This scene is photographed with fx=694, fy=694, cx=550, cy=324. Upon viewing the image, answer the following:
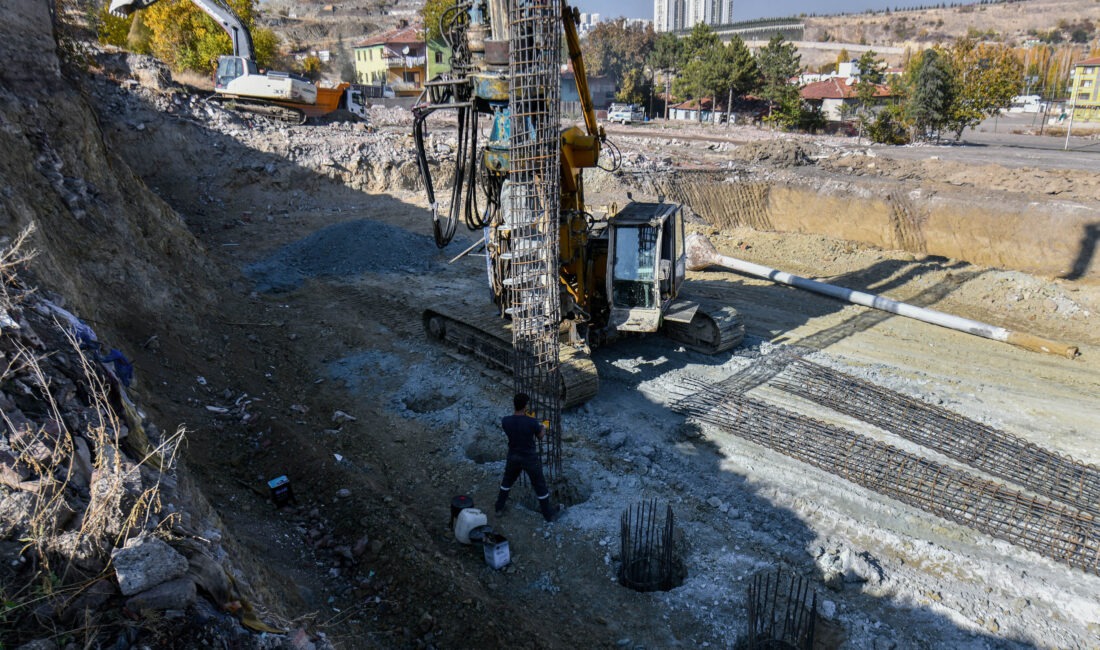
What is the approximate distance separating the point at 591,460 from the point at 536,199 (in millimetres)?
3046

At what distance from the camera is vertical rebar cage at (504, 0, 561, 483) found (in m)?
7.01

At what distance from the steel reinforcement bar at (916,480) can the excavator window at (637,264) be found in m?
1.66

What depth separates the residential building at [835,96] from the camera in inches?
1569

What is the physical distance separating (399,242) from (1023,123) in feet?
165

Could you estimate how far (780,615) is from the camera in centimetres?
584

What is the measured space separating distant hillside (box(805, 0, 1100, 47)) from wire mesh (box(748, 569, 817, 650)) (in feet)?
364

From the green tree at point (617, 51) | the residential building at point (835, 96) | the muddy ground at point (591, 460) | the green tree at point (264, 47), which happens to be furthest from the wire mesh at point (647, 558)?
the green tree at point (617, 51)

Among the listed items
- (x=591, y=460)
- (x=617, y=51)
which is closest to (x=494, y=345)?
(x=591, y=460)

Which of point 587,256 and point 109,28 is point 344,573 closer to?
point 587,256

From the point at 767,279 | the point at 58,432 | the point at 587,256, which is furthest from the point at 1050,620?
the point at 767,279

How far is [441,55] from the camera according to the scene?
29.0 feet

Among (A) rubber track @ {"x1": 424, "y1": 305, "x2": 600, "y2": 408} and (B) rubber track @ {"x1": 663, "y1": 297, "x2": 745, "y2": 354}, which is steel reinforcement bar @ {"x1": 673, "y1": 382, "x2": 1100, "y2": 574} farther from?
(B) rubber track @ {"x1": 663, "y1": 297, "x2": 745, "y2": 354}

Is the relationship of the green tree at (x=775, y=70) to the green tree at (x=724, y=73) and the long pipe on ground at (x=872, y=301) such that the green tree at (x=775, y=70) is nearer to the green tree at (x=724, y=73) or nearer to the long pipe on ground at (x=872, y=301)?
the green tree at (x=724, y=73)

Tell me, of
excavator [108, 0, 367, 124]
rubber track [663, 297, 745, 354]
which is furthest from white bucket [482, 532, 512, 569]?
excavator [108, 0, 367, 124]
